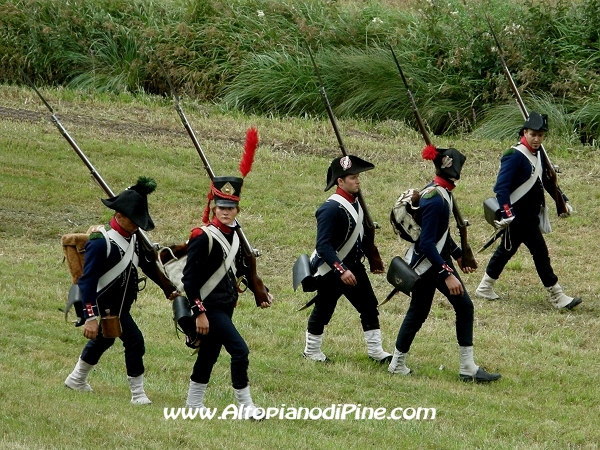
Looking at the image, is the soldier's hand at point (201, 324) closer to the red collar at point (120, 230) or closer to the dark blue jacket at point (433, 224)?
the red collar at point (120, 230)

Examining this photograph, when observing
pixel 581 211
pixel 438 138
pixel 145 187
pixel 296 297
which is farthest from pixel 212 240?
pixel 438 138

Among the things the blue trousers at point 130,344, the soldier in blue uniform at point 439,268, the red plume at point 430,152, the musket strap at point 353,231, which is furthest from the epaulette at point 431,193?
the blue trousers at point 130,344

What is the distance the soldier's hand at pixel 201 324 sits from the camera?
905 centimetres

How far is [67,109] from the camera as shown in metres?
20.6

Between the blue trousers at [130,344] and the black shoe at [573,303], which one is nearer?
the blue trousers at [130,344]

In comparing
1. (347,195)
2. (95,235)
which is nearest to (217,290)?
(95,235)

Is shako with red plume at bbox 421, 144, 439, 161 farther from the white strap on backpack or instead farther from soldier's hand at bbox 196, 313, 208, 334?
soldier's hand at bbox 196, 313, 208, 334

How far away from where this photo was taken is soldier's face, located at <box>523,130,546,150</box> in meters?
12.7

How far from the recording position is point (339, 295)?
1113cm

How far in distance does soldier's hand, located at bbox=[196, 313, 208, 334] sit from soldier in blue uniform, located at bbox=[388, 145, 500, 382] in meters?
2.39

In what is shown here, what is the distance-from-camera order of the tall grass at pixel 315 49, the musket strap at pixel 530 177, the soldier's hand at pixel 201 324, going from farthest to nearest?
1. the tall grass at pixel 315 49
2. the musket strap at pixel 530 177
3. the soldier's hand at pixel 201 324

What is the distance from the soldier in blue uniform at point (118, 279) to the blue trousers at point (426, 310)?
235cm

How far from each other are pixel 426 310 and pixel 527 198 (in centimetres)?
279

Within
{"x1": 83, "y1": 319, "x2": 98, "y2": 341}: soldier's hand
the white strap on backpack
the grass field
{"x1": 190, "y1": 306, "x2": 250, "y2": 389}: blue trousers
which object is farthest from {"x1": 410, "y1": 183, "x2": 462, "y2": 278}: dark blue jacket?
{"x1": 83, "y1": 319, "x2": 98, "y2": 341}: soldier's hand
